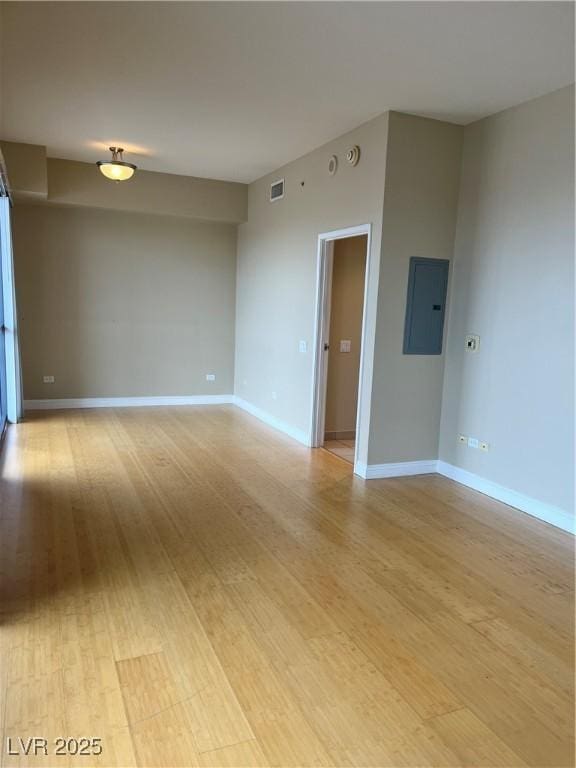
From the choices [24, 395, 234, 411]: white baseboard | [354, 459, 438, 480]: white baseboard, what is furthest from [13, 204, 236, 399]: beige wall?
[354, 459, 438, 480]: white baseboard

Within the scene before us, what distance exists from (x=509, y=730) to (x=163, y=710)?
1224 mm

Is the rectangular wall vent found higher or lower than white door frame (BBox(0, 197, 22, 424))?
higher

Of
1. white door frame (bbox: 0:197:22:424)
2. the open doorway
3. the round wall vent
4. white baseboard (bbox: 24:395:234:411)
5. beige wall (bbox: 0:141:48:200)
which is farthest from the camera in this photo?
white baseboard (bbox: 24:395:234:411)

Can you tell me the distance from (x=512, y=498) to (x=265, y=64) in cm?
351

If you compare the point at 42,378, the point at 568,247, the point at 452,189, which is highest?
the point at 452,189

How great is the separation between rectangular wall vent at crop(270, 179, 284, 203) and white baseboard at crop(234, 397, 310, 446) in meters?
2.57

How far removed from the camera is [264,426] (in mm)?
6289

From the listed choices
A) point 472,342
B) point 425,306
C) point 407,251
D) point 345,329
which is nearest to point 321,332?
point 345,329

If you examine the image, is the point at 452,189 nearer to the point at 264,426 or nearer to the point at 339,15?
the point at 339,15

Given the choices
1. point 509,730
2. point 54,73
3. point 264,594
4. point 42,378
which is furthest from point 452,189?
point 42,378

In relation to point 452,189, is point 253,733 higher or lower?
lower

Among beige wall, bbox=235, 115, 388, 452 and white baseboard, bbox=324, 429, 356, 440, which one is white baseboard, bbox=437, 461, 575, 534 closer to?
beige wall, bbox=235, 115, 388, 452

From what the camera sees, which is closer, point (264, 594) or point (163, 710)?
point (163, 710)

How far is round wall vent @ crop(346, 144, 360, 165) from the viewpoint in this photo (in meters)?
4.38
